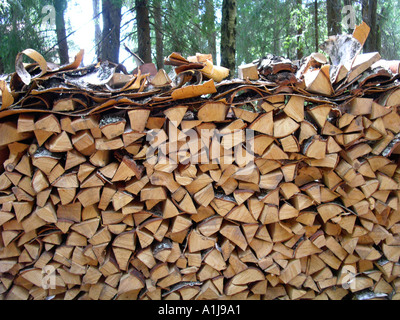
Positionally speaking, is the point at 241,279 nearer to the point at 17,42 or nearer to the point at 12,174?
the point at 12,174

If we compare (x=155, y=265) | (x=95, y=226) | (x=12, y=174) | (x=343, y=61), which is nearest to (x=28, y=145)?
(x=12, y=174)

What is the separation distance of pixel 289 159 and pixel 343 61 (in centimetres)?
74

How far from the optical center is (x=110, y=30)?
11.8 feet

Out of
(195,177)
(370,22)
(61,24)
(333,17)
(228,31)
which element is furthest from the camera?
(333,17)

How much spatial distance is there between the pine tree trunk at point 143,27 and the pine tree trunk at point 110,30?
0.24 metres

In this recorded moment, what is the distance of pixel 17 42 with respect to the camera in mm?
3221

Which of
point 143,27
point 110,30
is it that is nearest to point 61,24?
point 110,30

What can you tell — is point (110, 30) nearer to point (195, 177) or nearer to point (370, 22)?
point (195, 177)

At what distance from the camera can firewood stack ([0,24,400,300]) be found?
1574 mm

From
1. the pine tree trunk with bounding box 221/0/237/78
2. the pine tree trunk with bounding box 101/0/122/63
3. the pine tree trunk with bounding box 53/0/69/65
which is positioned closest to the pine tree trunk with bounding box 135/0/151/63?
the pine tree trunk with bounding box 101/0/122/63

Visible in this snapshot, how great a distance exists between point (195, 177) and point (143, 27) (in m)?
2.77

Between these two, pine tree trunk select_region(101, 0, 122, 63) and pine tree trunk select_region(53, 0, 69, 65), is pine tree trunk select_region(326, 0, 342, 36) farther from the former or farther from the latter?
pine tree trunk select_region(53, 0, 69, 65)

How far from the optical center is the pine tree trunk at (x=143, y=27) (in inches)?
140

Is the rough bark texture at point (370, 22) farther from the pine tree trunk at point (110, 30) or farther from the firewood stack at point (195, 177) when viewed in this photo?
the pine tree trunk at point (110, 30)
